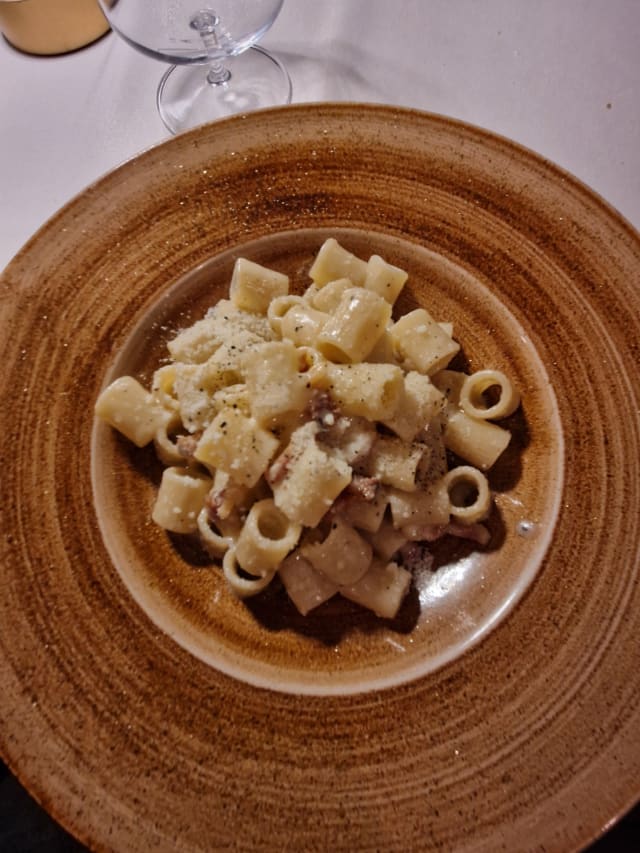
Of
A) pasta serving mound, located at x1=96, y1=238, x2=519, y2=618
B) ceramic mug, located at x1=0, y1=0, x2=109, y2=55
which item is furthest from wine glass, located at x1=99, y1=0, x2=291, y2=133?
pasta serving mound, located at x1=96, y1=238, x2=519, y2=618

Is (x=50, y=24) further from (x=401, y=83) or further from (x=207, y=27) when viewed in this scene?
(x=401, y=83)

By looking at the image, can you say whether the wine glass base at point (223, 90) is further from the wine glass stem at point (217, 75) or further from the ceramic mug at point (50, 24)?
the ceramic mug at point (50, 24)

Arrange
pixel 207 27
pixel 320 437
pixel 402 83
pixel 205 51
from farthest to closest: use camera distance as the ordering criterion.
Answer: pixel 402 83
pixel 207 27
pixel 205 51
pixel 320 437

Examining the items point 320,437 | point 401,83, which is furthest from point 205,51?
point 320,437

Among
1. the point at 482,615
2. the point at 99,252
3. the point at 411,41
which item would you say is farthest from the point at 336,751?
the point at 411,41

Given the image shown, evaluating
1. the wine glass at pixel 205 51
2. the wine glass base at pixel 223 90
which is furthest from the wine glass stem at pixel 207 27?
the wine glass base at pixel 223 90

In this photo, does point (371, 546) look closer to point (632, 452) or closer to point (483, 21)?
point (632, 452)

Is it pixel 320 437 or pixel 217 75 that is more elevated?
pixel 217 75
